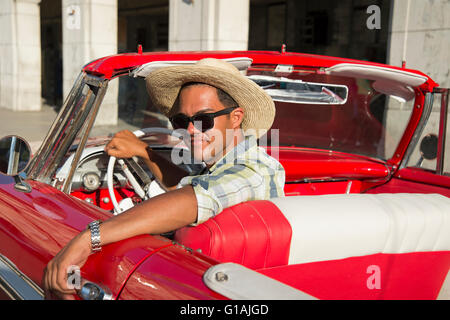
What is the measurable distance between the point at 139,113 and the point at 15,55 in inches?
521

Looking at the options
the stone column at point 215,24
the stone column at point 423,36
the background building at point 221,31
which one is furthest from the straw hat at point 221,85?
the stone column at point 215,24

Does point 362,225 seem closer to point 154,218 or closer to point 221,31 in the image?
point 154,218

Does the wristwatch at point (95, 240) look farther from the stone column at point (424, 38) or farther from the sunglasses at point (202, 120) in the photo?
the stone column at point (424, 38)

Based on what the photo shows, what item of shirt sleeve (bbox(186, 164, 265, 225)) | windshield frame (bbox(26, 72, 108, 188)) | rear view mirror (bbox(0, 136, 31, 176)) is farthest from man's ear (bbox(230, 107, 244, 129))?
rear view mirror (bbox(0, 136, 31, 176))

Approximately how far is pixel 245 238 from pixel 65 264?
526 millimetres

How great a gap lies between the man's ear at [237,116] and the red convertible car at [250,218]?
1.05 ft

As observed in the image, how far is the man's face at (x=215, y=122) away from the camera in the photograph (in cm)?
182

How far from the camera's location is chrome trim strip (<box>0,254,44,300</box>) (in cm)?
150

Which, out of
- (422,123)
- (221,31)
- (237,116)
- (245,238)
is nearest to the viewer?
(245,238)

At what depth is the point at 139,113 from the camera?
265 cm

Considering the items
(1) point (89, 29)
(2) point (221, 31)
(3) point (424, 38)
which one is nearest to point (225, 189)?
(3) point (424, 38)

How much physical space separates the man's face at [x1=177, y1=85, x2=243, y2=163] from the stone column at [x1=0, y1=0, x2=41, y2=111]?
13.9m

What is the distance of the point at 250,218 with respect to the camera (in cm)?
149
